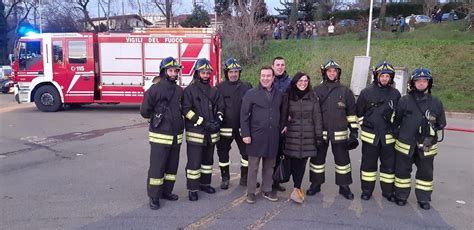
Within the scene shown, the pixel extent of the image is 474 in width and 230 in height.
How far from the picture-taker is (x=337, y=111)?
4.96m

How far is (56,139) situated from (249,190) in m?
5.68

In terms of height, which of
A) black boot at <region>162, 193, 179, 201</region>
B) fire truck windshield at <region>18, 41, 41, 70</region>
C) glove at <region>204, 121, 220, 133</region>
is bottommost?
black boot at <region>162, 193, 179, 201</region>

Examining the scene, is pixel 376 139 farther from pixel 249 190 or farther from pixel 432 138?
pixel 249 190

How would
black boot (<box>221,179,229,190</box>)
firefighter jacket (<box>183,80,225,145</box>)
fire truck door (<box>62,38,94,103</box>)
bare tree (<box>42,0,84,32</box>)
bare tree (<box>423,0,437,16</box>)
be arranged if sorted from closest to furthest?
1. firefighter jacket (<box>183,80,225,145</box>)
2. black boot (<box>221,179,229,190</box>)
3. fire truck door (<box>62,38,94,103</box>)
4. bare tree (<box>423,0,437,16</box>)
5. bare tree (<box>42,0,84,32</box>)

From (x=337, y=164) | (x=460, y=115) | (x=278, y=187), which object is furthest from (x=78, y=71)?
(x=460, y=115)

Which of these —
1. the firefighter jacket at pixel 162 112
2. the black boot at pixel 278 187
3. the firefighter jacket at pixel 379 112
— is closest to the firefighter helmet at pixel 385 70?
the firefighter jacket at pixel 379 112

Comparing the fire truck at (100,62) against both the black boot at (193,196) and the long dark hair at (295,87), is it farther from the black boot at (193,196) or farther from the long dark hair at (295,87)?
the long dark hair at (295,87)

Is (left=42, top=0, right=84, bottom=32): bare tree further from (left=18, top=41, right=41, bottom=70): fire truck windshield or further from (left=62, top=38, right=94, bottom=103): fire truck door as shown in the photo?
(left=62, top=38, right=94, bottom=103): fire truck door

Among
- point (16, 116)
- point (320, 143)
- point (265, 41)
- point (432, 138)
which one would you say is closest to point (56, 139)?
point (16, 116)

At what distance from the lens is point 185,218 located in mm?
4453

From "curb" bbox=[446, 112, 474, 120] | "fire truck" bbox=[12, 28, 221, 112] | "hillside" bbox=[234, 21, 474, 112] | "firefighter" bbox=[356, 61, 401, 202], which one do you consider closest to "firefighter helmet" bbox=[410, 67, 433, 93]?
"firefighter" bbox=[356, 61, 401, 202]

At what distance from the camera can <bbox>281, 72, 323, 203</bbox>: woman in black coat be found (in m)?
4.78

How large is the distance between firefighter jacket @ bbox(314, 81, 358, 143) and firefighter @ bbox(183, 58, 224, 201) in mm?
1294

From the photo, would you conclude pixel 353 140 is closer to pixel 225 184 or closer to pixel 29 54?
pixel 225 184
